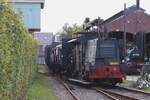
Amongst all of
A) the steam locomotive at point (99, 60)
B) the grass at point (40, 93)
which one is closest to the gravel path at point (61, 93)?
the grass at point (40, 93)

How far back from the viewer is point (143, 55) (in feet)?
176

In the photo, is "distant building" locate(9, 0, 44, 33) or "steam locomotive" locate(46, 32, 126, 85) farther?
"distant building" locate(9, 0, 44, 33)

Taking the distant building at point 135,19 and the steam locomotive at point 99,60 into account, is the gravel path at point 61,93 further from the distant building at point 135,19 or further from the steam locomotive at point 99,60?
the distant building at point 135,19

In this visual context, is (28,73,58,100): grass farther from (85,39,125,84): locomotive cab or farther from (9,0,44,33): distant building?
(9,0,44,33): distant building

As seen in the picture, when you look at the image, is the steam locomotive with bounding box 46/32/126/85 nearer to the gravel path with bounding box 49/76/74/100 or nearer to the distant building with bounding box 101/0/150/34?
the gravel path with bounding box 49/76/74/100

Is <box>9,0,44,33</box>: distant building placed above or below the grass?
above

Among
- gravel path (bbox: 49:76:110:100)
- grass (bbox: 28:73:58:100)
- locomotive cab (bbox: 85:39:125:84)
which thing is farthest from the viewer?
locomotive cab (bbox: 85:39:125:84)

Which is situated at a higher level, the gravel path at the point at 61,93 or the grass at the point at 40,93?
the grass at the point at 40,93

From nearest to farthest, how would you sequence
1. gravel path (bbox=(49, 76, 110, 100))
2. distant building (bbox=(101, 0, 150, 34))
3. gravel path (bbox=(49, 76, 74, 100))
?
gravel path (bbox=(49, 76, 110, 100)) → gravel path (bbox=(49, 76, 74, 100)) → distant building (bbox=(101, 0, 150, 34))

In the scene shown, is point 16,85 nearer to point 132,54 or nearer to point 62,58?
point 62,58

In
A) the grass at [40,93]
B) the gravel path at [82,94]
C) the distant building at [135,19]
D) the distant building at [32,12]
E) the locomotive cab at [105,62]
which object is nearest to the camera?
the grass at [40,93]

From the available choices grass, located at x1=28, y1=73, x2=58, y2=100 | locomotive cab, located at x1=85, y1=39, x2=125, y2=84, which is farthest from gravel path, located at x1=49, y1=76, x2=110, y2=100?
locomotive cab, located at x1=85, y1=39, x2=125, y2=84

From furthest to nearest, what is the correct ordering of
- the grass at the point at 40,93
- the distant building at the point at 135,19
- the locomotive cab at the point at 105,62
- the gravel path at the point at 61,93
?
the distant building at the point at 135,19, the locomotive cab at the point at 105,62, the gravel path at the point at 61,93, the grass at the point at 40,93

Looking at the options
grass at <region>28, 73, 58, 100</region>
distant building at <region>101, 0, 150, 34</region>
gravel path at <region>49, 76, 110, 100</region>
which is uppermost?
distant building at <region>101, 0, 150, 34</region>
